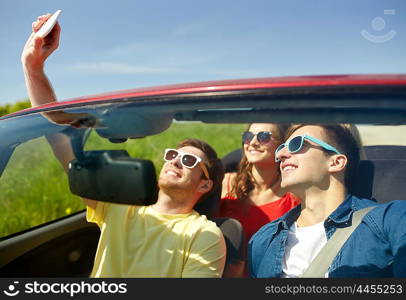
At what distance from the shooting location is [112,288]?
141 cm

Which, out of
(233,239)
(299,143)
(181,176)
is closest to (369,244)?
(299,143)

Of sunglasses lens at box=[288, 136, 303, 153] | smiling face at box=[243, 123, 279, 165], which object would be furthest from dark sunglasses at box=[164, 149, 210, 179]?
sunglasses lens at box=[288, 136, 303, 153]

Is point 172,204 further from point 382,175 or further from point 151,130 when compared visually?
point 382,175

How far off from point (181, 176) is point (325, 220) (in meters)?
0.68

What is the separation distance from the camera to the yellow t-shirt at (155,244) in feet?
5.66

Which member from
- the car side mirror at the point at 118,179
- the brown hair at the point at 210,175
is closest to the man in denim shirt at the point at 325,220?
the brown hair at the point at 210,175

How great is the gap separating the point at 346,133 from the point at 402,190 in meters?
0.37

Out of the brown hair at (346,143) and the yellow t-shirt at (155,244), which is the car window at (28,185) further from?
the brown hair at (346,143)

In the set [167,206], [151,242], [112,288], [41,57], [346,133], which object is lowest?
[112,288]

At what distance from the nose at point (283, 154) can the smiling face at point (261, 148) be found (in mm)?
42

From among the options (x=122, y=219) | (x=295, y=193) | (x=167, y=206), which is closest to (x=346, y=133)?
(x=295, y=193)

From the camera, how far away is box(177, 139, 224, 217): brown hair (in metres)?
2.04

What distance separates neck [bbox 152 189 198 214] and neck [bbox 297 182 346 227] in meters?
0.55

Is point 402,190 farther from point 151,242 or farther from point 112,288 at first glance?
point 112,288
